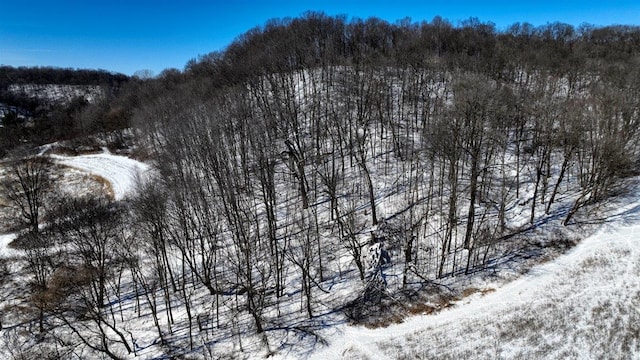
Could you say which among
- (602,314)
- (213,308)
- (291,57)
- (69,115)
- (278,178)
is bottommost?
(213,308)

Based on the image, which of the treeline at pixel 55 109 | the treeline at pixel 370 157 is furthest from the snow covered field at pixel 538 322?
the treeline at pixel 55 109

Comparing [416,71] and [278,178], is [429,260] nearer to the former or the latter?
[278,178]

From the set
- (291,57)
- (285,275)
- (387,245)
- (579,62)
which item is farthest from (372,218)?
(579,62)

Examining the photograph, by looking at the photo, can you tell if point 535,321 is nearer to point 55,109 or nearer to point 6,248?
point 6,248

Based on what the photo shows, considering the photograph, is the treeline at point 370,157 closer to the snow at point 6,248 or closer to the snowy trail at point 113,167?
the snowy trail at point 113,167

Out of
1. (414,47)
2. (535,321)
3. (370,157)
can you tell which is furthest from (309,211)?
(414,47)

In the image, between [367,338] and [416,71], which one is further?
[416,71]

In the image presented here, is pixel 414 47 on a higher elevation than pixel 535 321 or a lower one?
higher
